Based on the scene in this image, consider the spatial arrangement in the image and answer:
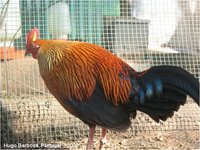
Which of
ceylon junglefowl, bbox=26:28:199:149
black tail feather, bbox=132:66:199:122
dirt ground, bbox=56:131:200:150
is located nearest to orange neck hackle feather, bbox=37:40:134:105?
ceylon junglefowl, bbox=26:28:199:149

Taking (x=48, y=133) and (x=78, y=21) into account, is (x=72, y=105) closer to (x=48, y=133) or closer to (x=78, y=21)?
(x=48, y=133)

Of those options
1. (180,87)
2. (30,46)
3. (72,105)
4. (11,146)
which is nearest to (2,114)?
(11,146)

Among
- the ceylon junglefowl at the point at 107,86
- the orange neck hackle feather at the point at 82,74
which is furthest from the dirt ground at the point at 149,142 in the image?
the orange neck hackle feather at the point at 82,74

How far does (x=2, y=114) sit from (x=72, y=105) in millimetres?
1534

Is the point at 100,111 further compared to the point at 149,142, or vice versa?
the point at 149,142

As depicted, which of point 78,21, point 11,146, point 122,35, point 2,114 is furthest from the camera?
point 78,21

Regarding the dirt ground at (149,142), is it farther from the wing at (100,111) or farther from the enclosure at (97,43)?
the wing at (100,111)

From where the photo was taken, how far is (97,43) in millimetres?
5508

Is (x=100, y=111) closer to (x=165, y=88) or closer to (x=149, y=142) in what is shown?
(x=165, y=88)

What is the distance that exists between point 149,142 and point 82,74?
1468 millimetres

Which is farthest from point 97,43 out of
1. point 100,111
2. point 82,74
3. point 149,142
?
point 100,111

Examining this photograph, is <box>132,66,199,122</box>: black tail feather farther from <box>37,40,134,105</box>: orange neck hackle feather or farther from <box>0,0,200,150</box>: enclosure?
<box>0,0,200,150</box>: enclosure

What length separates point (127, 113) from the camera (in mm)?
3553

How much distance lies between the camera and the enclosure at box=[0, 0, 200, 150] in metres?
4.63
